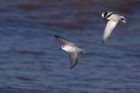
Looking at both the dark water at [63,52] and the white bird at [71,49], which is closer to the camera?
the white bird at [71,49]

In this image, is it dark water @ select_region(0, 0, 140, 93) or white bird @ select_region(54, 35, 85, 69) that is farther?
dark water @ select_region(0, 0, 140, 93)

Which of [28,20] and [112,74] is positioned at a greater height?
[28,20]

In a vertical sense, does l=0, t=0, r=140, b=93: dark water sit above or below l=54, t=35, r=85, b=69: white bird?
above

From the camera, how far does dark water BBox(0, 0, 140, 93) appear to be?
7.48 meters

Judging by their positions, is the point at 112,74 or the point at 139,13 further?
the point at 139,13

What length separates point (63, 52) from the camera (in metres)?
8.68

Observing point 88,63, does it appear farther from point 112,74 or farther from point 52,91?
point 52,91

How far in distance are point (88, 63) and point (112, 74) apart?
0.45 m

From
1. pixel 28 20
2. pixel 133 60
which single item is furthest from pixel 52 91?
pixel 28 20

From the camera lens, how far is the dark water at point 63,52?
24.5 feet

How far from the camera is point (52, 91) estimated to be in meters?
7.19

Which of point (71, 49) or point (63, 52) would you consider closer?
point (71, 49)

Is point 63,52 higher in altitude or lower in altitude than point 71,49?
higher

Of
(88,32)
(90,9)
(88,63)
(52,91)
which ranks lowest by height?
(52,91)
